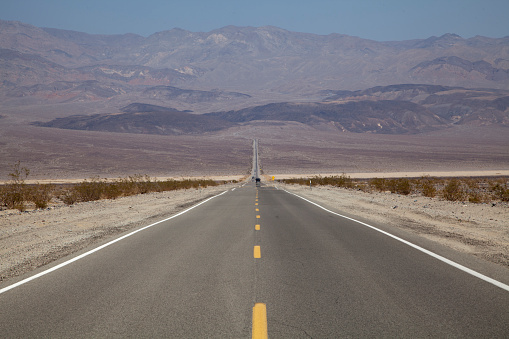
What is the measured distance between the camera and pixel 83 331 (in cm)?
481

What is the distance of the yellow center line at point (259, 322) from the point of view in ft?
15.3

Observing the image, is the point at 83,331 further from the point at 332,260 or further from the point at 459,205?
the point at 459,205

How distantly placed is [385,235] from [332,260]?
3.66 metres

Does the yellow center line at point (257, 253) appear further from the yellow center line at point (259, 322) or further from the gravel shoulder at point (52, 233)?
the gravel shoulder at point (52, 233)

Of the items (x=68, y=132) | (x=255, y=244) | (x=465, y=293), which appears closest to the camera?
(x=465, y=293)

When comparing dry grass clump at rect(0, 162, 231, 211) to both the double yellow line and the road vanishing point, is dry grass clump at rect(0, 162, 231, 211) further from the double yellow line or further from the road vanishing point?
the double yellow line

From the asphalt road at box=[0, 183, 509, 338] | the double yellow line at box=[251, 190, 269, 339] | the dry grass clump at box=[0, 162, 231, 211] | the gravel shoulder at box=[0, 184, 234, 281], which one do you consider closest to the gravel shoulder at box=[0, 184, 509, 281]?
the gravel shoulder at box=[0, 184, 234, 281]

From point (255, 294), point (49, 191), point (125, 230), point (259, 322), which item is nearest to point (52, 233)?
point (125, 230)

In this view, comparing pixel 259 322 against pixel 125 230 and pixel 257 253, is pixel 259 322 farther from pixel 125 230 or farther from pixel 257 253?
pixel 125 230

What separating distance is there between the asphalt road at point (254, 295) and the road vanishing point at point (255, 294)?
2 centimetres

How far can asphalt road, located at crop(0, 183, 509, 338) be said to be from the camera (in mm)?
4852

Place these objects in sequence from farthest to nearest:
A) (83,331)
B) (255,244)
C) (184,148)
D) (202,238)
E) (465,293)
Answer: (184,148)
(202,238)
(255,244)
(465,293)
(83,331)

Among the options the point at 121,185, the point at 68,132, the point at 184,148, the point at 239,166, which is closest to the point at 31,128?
the point at 68,132

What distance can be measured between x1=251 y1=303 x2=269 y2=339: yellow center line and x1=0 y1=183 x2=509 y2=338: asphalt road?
77mm
